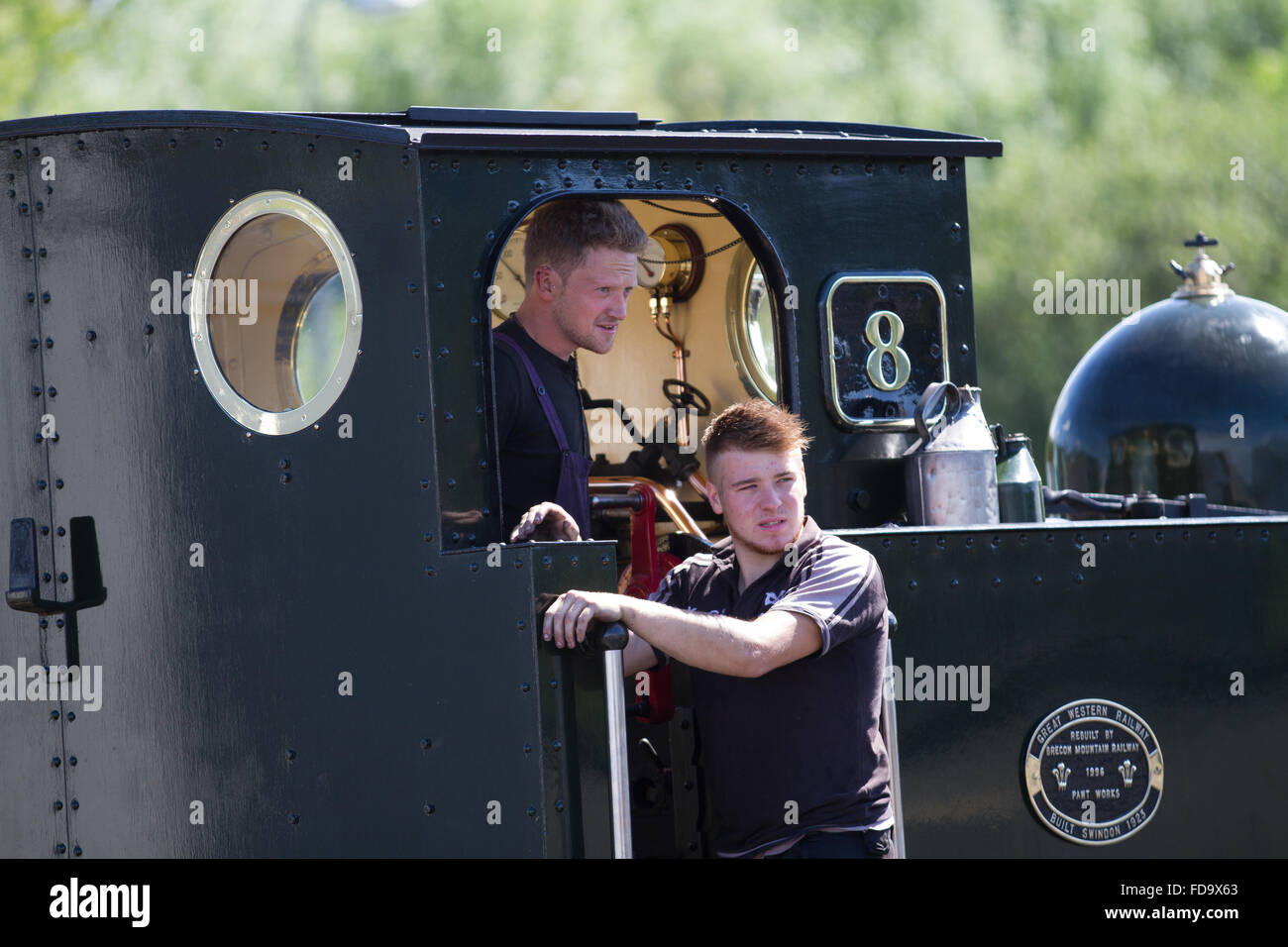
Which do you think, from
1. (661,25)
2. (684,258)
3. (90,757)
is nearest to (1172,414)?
(684,258)

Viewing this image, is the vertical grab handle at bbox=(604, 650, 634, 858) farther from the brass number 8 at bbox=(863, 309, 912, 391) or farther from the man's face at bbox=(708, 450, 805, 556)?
the brass number 8 at bbox=(863, 309, 912, 391)

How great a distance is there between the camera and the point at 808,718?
3.63 m

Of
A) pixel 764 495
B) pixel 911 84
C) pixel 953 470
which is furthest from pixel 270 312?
pixel 911 84

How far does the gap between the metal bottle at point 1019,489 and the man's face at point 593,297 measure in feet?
4.44

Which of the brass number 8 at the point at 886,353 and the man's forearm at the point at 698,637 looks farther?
the brass number 8 at the point at 886,353

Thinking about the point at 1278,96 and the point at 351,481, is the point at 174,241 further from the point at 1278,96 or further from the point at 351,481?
the point at 1278,96

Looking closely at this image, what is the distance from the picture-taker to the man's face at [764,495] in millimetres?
3711

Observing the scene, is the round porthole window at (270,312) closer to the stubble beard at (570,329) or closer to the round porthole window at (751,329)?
the stubble beard at (570,329)

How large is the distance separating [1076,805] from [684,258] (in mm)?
2394

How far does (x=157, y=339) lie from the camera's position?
403 cm

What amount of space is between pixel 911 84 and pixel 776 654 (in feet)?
52.8

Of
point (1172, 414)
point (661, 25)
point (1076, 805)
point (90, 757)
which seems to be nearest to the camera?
point (90, 757)

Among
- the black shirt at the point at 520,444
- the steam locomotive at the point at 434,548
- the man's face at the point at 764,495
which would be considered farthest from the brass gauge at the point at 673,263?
the man's face at the point at 764,495

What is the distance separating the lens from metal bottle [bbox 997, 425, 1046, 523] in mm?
4945
